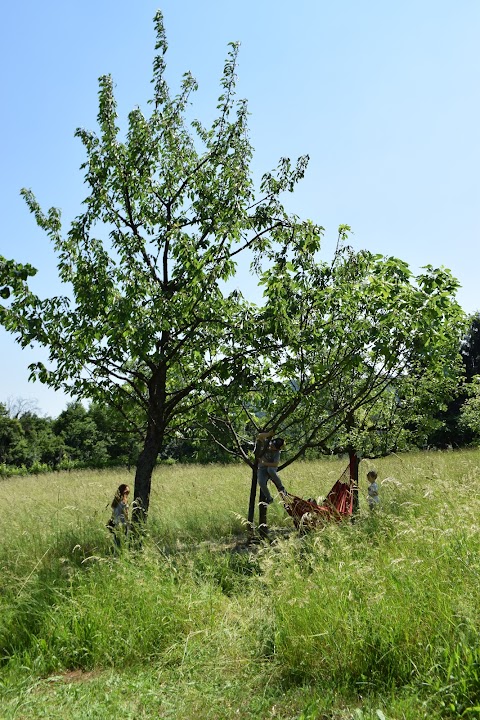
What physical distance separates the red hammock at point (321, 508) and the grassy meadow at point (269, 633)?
56 centimetres

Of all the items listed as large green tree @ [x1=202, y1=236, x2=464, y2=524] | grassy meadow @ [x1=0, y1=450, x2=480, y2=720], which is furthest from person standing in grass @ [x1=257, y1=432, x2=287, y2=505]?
grassy meadow @ [x1=0, y1=450, x2=480, y2=720]

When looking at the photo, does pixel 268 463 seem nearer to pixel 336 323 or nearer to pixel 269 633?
pixel 336 323

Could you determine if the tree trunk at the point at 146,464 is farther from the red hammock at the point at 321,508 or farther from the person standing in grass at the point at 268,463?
the red hammock at the point at 321,508

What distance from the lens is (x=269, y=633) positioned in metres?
4.46

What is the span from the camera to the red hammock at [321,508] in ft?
23.2

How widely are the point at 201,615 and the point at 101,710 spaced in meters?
1.39

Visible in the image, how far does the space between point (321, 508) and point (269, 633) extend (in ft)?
10.5

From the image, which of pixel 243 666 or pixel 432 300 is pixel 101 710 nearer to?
pixel 243 666

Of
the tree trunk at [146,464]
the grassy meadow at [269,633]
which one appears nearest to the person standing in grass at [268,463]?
the tree trunk at [146,464]

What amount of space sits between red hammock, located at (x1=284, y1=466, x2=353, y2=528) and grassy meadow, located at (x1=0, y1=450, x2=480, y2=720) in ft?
1.83

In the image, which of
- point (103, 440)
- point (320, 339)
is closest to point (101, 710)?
point (320, 339)

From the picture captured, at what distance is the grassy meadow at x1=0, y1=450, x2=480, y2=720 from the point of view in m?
3.62

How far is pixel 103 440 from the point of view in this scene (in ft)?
146

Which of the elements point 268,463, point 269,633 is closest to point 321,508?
point 268,463
